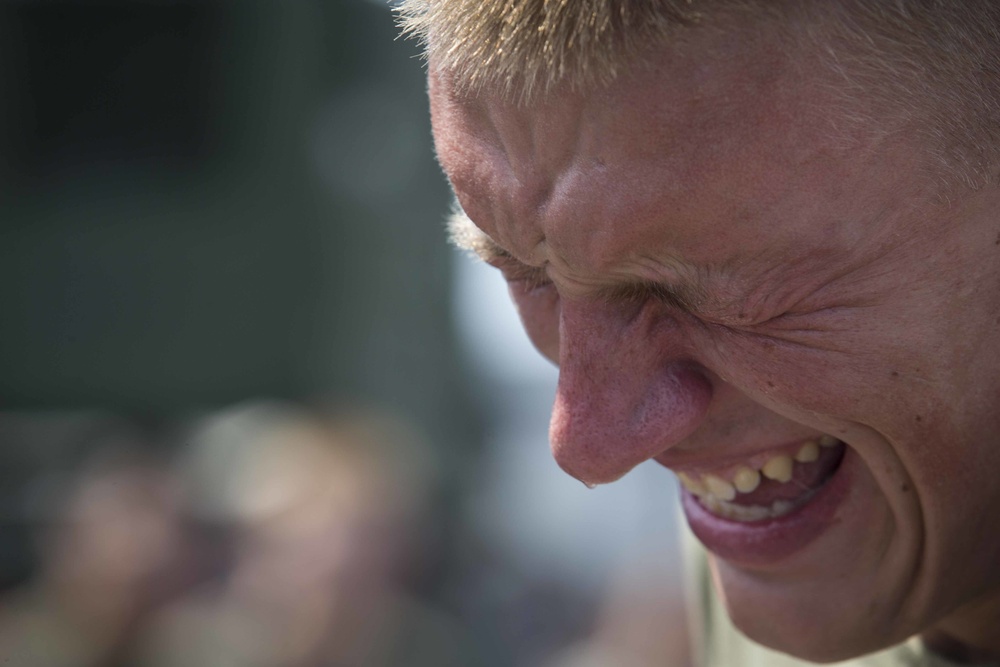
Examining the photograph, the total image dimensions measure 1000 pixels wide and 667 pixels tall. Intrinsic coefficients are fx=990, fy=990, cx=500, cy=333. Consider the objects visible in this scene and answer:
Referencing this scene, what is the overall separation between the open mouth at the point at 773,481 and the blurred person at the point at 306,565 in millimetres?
2729

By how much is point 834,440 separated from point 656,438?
241mm

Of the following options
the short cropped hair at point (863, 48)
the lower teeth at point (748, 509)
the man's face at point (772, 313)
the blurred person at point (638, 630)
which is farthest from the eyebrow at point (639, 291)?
the blurred person at point (638, 630)

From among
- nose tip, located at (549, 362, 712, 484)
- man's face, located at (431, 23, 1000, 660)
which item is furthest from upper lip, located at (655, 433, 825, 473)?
nose tip, located at (549, 362, 712, 484)

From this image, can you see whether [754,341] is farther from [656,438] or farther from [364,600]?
[364,600]

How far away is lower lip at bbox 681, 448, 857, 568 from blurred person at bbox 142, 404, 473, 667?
2.70 meters

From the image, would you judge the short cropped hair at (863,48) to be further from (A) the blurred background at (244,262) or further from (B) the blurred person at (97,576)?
(A) the blurred background at (244,262)

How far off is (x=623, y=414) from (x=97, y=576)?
3.32 metres

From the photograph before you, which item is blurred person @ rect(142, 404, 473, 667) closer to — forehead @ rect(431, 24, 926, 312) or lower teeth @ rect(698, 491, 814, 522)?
lower teeth @ rect(698, 491, 814, 522)

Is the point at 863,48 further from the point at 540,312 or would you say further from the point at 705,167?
the point at 540,312

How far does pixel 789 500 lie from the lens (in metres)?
1.12

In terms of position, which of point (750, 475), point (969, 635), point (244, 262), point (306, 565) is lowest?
point (244, 262)

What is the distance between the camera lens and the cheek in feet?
3.62

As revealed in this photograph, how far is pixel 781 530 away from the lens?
1.10 metres

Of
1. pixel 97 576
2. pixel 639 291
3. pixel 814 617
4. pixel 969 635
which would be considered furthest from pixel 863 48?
pixel 97 576
